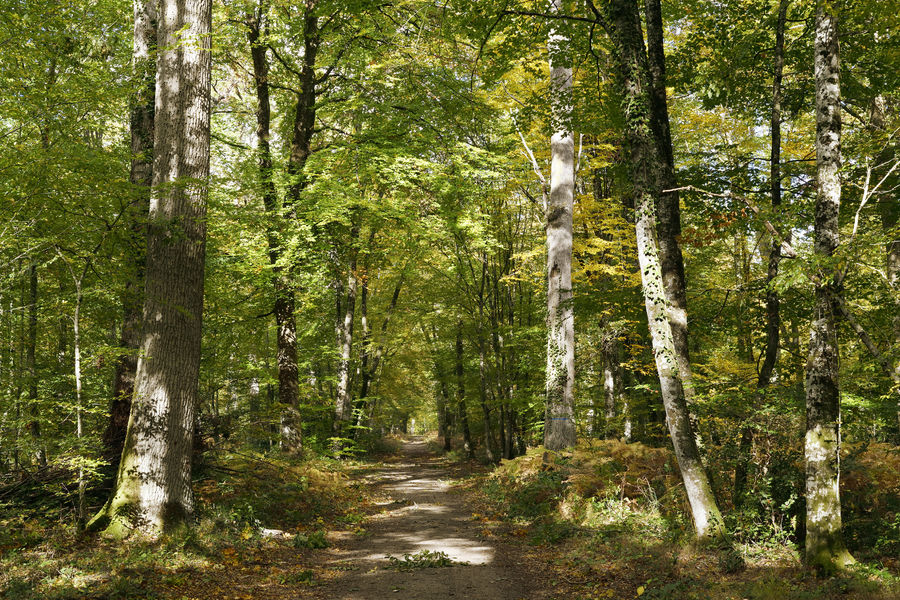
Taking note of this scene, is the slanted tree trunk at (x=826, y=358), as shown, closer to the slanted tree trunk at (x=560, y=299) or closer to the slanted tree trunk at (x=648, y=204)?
the slanted tree trunk at (x=648, y=204)

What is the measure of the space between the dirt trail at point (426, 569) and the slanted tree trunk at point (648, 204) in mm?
2681

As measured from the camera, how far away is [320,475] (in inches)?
474

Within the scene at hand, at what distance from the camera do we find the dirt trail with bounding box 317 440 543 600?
612 centimetres

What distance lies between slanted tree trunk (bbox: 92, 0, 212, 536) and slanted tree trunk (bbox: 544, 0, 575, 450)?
7.05 m

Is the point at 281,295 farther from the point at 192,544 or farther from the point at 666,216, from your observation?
the point at 666,216

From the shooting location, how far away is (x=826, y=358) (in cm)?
575

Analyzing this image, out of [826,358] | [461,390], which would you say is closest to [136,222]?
[826,358]

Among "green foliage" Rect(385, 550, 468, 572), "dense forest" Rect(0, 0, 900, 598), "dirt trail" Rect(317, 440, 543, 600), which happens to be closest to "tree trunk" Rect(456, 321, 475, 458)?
"dense forest" Rect(0, 0, 900, 598)

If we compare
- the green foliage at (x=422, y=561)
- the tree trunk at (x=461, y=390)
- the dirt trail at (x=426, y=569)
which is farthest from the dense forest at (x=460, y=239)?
the tree trunk at (x=461, y=390)

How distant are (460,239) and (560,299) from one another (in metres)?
5.16

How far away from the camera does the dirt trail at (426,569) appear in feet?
20.1

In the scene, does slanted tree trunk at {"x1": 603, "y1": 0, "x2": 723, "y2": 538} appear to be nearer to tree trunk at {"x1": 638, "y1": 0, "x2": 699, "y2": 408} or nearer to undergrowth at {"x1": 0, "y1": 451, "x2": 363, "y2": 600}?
tree trunk at {"x1": 638, "y1": 0, "x2": 699, "y2": 408}

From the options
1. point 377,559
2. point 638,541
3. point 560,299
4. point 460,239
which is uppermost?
point 460,239

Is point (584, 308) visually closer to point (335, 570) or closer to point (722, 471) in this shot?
point (722, 471)
